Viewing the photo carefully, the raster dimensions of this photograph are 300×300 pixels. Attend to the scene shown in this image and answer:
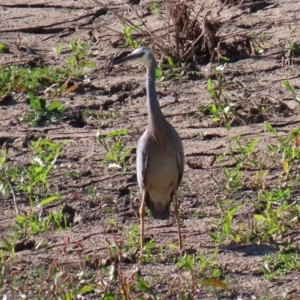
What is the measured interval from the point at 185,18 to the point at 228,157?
1.83 m

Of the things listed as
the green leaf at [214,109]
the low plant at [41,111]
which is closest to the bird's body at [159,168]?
the green leaf at [214,109]

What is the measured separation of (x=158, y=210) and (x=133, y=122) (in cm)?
145

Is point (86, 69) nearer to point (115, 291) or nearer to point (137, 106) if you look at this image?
point (137, 106)

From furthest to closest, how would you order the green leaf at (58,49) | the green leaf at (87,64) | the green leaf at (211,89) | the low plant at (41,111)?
the green leaf at (58,49) < the green leaf at (87,64) < the low plant at (41,111) < the green leaf at (211,89)

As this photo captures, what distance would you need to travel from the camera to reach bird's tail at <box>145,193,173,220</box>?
6.97 m

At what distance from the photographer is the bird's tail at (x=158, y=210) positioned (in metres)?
6.97

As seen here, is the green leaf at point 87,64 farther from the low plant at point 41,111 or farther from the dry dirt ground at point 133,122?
the low plant at point 41,111

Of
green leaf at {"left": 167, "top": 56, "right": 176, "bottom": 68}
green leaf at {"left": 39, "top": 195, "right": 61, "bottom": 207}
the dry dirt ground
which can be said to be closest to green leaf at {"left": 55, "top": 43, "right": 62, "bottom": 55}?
the dry dirt ground

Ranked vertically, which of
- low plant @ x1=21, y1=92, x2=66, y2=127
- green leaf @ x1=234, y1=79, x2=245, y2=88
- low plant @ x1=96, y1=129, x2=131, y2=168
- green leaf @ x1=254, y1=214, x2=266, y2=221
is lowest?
green leaf @ x1=254, y1=214, x2=266, y2=221

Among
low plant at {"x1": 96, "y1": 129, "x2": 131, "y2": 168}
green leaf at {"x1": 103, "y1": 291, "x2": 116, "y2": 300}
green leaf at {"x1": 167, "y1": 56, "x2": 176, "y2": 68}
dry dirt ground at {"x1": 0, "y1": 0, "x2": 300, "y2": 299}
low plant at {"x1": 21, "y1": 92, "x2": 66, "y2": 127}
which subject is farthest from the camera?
green leaf at {"x1": 167, "y1": 56, "x2": 176, "y2": 68}

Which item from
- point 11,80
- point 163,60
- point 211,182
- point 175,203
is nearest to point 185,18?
point 163,60

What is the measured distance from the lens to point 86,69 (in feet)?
30.2

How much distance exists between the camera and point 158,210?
700cm

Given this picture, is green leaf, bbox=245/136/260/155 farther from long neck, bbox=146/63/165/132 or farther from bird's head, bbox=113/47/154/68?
bird's head, bbox=113/47/154/68
